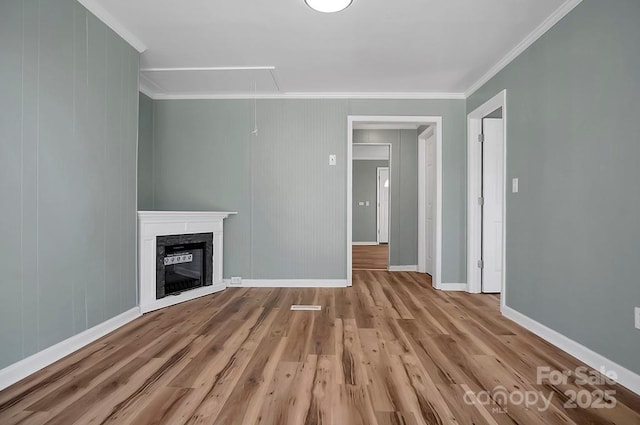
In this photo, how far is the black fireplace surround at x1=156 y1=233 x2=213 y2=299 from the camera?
3.08 metres

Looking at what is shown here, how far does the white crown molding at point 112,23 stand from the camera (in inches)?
88.3

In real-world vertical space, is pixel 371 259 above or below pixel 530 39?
below

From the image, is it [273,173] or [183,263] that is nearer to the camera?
[183,263]

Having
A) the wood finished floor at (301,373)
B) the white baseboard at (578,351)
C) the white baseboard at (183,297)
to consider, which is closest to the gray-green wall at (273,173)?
the white baseboard at (183,297)

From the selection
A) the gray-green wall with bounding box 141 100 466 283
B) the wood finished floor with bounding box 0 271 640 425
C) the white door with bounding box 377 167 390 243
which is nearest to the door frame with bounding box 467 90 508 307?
the gray-green wall with bounding box 141 100 466 283

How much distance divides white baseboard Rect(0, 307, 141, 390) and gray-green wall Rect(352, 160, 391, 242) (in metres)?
7.10

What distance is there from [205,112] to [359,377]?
11.8ft

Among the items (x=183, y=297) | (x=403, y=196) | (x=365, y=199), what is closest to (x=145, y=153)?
(x=183, y=297)

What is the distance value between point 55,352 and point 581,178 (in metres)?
3.56

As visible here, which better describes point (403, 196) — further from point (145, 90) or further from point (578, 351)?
point (145, 90)

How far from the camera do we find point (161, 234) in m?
3.08

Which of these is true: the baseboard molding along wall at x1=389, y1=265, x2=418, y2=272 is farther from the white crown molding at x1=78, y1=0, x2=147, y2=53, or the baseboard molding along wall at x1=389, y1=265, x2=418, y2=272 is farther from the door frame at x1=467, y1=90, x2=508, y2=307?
the white crown molding at x1=78, y1=0, x2=147, y2=53

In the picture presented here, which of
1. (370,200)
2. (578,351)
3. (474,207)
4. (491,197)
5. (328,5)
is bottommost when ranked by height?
(578,351)

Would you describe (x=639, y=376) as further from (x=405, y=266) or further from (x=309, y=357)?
(x=405, y=266)
